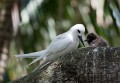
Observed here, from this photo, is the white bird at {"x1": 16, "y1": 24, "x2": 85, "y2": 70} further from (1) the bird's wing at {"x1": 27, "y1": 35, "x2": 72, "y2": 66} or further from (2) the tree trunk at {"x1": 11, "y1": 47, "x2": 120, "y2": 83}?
(2) the tree trunk at {"x1": 11, "y1": 47, "x2": 120, "y2": 83}

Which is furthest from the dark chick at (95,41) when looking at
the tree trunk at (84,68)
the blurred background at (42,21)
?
the blurred background at (42,21)

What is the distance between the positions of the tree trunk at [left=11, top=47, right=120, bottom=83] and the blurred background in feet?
13.4

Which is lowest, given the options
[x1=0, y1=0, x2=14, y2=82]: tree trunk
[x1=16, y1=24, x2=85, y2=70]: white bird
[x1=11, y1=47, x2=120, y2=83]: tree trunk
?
[x1=11, y1=47, x2=120, y2=83]: tree trunk

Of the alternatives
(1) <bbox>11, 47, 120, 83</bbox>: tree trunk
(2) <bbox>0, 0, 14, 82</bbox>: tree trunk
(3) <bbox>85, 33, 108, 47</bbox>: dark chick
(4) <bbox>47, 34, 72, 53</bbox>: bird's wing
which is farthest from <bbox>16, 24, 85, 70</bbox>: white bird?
(2) <bbox>0, 0, 14, 82</bbox>: tree trunk

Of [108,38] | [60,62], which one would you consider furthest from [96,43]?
[108,38]

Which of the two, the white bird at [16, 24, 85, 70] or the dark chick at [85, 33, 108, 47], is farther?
the dark chick at [85, 33, 108, 47]

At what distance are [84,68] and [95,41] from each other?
2.22 meters

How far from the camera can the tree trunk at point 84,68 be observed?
222 inches

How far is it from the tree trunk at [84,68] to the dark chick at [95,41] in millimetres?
1659

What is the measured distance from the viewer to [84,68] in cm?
570

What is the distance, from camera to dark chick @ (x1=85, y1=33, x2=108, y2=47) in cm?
759

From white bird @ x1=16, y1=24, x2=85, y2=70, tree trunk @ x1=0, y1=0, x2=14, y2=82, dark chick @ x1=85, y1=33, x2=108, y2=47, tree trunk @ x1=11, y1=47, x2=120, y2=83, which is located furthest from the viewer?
tree trunk @ x1=0, y1=0, x2=14, y2=82

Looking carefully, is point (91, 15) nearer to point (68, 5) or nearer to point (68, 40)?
point (68, 5)

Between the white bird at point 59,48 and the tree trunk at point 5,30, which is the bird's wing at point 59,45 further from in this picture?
the tree trunk at point 5,30
